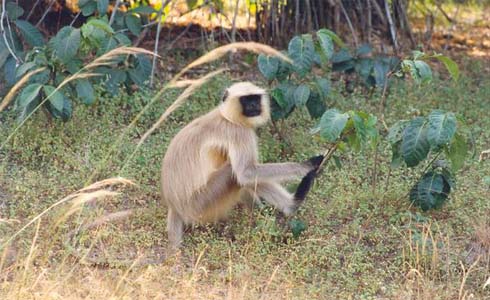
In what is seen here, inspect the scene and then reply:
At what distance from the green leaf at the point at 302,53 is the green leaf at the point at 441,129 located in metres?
0.90

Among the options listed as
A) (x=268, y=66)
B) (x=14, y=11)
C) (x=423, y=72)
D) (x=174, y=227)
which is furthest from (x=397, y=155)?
(x=14, y=11)

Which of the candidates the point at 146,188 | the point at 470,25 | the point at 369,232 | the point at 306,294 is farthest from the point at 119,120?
the point at 470,25

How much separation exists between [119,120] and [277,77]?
1296mm

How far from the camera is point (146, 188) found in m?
5.91

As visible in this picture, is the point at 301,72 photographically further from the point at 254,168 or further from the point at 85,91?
the point at 85,91

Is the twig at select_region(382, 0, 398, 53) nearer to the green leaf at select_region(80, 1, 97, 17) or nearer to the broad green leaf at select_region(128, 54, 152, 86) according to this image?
the broad green leaf at select_region(128, 54, 152, 86)

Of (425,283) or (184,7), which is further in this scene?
(184,7)

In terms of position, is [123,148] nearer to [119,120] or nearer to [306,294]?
[119,120]

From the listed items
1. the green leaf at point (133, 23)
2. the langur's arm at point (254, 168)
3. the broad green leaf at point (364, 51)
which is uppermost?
the green leaf at point (133, 23)

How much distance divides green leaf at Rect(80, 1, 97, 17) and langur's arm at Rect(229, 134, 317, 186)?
1.75 meters

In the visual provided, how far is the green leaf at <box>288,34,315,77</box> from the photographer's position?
5785 mm

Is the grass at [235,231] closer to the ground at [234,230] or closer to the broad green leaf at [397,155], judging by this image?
the ground at [234,230]

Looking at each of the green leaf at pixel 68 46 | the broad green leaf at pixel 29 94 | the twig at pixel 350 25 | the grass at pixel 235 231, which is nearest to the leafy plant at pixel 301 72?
the grass at pixel 235 231

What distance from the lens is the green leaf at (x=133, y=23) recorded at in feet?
22.0
